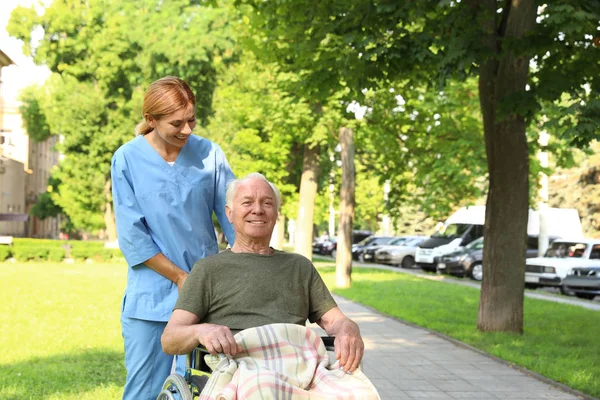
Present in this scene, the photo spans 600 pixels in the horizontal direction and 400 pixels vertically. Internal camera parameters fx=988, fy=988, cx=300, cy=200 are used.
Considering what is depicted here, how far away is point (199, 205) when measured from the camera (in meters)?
4.22

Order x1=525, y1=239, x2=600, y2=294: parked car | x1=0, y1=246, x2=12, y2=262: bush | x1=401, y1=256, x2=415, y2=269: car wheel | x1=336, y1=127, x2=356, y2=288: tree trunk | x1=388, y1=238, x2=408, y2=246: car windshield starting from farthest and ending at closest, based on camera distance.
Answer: x1=388, y1=238, x2=408, y2=246: car windshield < x1=401, y1=256, x2=415, y2=269: car wheel < x1=0, y1=246, x2=12, y2=262: bush < x1=525, y1=239, x2=600, y2=294: parked car < x1=336, y1=127, x2=356, y2=288: tree trunk

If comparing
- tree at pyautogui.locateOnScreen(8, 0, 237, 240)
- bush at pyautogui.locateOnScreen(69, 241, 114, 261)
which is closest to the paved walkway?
tree at pyautogui.locateOnScreen(8, 0, 237, 240)

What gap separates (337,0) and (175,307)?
28.5 feet

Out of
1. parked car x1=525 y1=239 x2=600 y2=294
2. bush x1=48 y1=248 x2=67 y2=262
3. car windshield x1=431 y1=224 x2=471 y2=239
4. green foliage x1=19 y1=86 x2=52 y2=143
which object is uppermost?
green foliage x1=19 y1=86 x2=52 y2=143

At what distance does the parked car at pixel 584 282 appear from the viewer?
24.1 m

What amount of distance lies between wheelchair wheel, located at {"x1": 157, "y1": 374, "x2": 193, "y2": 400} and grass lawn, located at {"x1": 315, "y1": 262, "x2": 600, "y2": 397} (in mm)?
5328

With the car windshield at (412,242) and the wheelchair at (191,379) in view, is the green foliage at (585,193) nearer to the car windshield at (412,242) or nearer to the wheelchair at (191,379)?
the car windshield at (412,242)

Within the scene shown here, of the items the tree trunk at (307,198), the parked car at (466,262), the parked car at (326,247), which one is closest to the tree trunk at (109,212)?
the parked car at (326,247)

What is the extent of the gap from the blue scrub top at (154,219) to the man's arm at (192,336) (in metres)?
0.24

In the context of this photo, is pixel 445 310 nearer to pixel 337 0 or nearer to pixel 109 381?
pixel 337 0

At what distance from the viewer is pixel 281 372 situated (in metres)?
3.74

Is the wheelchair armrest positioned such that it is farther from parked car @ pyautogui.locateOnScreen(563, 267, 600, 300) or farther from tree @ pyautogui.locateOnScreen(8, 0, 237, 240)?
tree @ pyautogui.locateOnScreen(8, 0, 237, 240)

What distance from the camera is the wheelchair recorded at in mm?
3908

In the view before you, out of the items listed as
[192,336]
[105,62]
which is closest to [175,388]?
[192,336]
